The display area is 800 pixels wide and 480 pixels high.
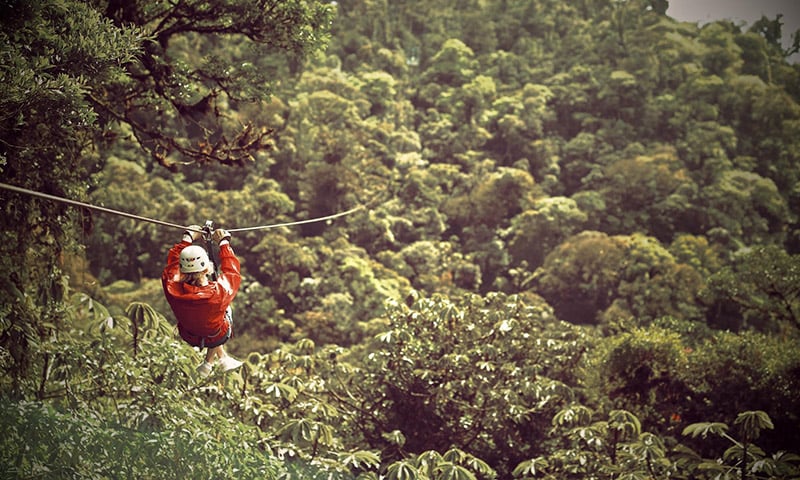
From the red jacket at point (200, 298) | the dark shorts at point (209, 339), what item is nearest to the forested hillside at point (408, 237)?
the dark shorts at point (209, 339)

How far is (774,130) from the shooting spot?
1903 cm

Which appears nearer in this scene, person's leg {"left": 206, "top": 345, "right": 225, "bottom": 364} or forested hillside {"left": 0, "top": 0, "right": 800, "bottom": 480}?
person's leg {"left": 206, "top": 345, "right": 225, "bottom": 364}

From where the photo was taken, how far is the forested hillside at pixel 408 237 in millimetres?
4457

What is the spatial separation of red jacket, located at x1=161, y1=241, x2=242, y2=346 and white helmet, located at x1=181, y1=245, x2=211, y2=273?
0.43 ft

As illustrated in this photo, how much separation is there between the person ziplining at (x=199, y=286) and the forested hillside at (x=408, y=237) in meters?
0.91

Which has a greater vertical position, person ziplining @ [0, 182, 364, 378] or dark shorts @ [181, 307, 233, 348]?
person ziplining @ [0, 182, 364, 378]

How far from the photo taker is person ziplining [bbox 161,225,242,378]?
341 cm

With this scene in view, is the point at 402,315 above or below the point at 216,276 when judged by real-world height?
below

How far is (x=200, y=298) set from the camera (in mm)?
3488

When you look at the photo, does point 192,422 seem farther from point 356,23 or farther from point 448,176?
point 356,23

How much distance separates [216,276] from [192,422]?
1323 millimetres

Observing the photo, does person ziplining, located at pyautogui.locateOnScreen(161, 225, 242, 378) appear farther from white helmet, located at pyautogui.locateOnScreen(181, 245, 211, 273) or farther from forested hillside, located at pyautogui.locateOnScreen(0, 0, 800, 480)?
forested hillside, located at pyautogui.locateOnScreen(0, 0, 800, 480)

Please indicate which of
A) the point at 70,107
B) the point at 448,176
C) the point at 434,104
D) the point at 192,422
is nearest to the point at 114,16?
the point at 70,107

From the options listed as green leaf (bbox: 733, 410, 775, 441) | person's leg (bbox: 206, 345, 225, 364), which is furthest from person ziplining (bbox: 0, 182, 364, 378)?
green leaf (bbox: 733, 410, 775, 441)
